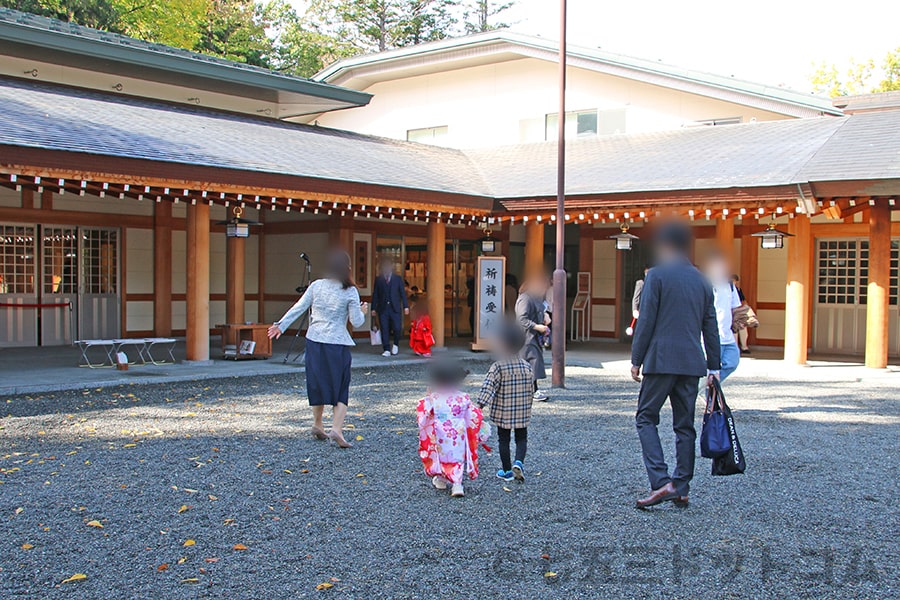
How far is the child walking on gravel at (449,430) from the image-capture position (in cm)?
551

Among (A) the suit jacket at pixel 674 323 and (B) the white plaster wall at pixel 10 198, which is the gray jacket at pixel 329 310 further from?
(B) the white plaster wall at pixel 10 198

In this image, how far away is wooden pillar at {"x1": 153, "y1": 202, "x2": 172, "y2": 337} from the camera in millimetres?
15789

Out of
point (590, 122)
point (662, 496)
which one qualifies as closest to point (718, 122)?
point (590, 122)

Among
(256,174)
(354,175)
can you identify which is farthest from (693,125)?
(256,174)

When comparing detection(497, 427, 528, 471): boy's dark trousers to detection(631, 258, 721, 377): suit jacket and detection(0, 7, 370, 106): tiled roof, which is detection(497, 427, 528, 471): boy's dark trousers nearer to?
detection(631, 258, 721, 377): suit jacket

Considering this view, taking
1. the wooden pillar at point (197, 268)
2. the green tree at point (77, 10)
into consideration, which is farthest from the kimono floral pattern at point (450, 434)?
the green tree at point (77, 10)

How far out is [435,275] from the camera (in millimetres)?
15141

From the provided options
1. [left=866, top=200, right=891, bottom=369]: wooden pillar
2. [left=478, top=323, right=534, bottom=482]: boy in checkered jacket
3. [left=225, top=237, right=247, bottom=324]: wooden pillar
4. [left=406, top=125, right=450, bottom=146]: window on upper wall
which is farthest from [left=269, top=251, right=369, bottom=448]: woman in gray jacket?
[left=406, top=125, right=450, bottom=146]: window on upper wall

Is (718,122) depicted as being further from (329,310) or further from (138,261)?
(329,310)

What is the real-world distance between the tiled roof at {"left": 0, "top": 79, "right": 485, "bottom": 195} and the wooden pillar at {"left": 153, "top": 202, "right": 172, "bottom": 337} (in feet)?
7.59

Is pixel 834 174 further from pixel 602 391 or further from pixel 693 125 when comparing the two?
pixel 693 125

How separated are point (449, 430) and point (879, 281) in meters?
9.45

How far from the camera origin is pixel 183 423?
804 cm

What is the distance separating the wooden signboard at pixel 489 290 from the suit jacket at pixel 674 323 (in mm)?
9691
